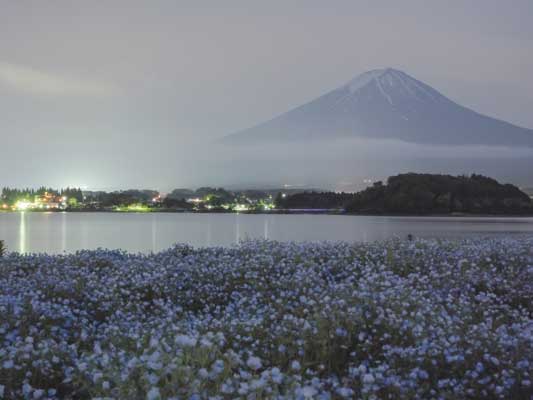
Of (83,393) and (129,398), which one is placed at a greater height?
(129,398)

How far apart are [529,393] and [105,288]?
6313mm

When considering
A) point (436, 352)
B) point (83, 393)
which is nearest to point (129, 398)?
point (83, 393)

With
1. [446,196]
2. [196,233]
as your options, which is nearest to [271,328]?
[196,233]

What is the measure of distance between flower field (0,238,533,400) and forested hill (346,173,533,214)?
89711 mm

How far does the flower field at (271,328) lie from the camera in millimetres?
4527

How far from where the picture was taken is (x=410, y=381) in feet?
15.9

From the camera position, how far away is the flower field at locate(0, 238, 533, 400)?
178 inches

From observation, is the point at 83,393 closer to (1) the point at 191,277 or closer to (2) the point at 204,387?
(2) the point at 204,387

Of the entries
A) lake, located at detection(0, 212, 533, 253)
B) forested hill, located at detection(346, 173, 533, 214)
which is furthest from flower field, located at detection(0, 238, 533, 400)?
forested hill, located at detection(346, 173, 533, 214)

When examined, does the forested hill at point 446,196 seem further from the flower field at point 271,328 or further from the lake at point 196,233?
the flower field at point 271,328

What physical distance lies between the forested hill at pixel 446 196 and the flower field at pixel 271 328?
89.7m

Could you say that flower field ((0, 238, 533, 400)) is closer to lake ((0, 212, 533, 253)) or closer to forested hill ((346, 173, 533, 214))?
lake ((0, 212, 533, 253))

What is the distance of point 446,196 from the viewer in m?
102

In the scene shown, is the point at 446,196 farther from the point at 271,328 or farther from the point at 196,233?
the point at 271,328
